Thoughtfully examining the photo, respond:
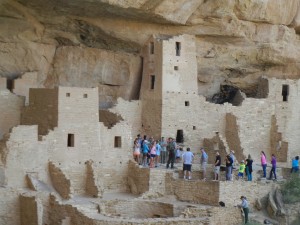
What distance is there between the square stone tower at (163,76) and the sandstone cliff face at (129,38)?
395 millimetres

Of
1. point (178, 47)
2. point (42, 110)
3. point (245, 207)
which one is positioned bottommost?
point (245, 207)

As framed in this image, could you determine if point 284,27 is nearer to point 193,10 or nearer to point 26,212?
point 193,10

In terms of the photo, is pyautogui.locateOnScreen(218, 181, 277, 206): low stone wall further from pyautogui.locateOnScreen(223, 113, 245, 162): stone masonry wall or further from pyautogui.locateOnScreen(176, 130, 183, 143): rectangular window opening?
pyautogui.locateOnScreen(176, 130, 183, 143): rectangular window opening

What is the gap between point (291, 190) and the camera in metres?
24.0

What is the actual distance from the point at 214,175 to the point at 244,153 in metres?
2.80

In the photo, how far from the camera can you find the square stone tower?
86.7 feet

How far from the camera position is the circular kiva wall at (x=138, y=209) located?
2207cm

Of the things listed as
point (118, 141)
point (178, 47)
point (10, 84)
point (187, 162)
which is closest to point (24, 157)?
point (118, 141)

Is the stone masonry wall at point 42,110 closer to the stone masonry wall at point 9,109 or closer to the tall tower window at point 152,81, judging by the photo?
the stone masonry wall at point 9,109

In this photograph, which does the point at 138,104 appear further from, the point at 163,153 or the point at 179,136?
the point at 163,153

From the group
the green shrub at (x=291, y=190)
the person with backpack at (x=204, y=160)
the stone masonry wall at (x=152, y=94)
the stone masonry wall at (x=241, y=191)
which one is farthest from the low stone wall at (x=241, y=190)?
the stone masonry wall at (x=152, y=94)

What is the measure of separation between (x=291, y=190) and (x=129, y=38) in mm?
7143

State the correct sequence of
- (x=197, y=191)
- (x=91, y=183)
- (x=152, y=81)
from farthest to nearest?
(x=152, y=81), (x=197, y=191), (x=91, y=183)

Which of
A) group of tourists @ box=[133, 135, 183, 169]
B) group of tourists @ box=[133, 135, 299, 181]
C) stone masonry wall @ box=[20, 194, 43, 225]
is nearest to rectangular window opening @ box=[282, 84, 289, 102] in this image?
group of tourists @ box=[133, 135, 299, 181]
